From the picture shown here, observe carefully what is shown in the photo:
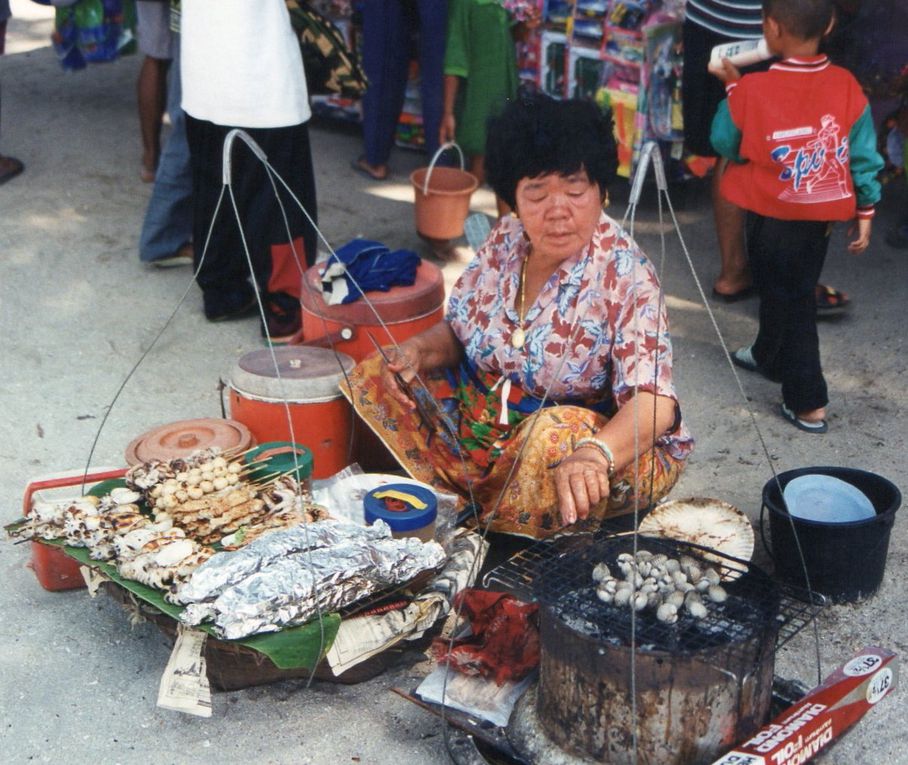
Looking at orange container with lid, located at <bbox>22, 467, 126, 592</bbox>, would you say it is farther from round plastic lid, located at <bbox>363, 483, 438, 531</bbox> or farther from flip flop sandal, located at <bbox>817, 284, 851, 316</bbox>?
flip flop sandal, located at <bbox>817, 284, 851, 316</bbox>

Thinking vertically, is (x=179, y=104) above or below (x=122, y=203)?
above

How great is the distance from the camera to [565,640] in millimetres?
2227

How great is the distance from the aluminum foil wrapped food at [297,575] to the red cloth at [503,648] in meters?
0.19

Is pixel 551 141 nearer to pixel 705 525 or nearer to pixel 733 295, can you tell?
pixel 705 525

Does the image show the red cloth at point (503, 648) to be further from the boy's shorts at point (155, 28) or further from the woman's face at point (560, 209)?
the boy's shorts at point (155, 28)

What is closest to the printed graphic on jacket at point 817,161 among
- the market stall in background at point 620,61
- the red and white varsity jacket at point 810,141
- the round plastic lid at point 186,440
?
the red and white varsity jacket at point 810,141

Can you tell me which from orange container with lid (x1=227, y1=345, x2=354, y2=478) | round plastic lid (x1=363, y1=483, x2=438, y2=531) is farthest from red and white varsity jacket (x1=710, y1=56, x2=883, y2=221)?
round plastic lid (x1=363, y1=483, x2=438, y2=531)

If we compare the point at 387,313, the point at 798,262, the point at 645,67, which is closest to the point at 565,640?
the point at 387,313

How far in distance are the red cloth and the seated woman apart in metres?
0.25

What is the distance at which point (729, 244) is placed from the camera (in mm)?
4633

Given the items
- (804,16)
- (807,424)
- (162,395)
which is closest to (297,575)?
(162,395)

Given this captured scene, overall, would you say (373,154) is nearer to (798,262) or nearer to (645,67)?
(645,67)

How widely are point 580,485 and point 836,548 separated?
74 cm

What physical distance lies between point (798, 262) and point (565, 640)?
1891 millimetres
